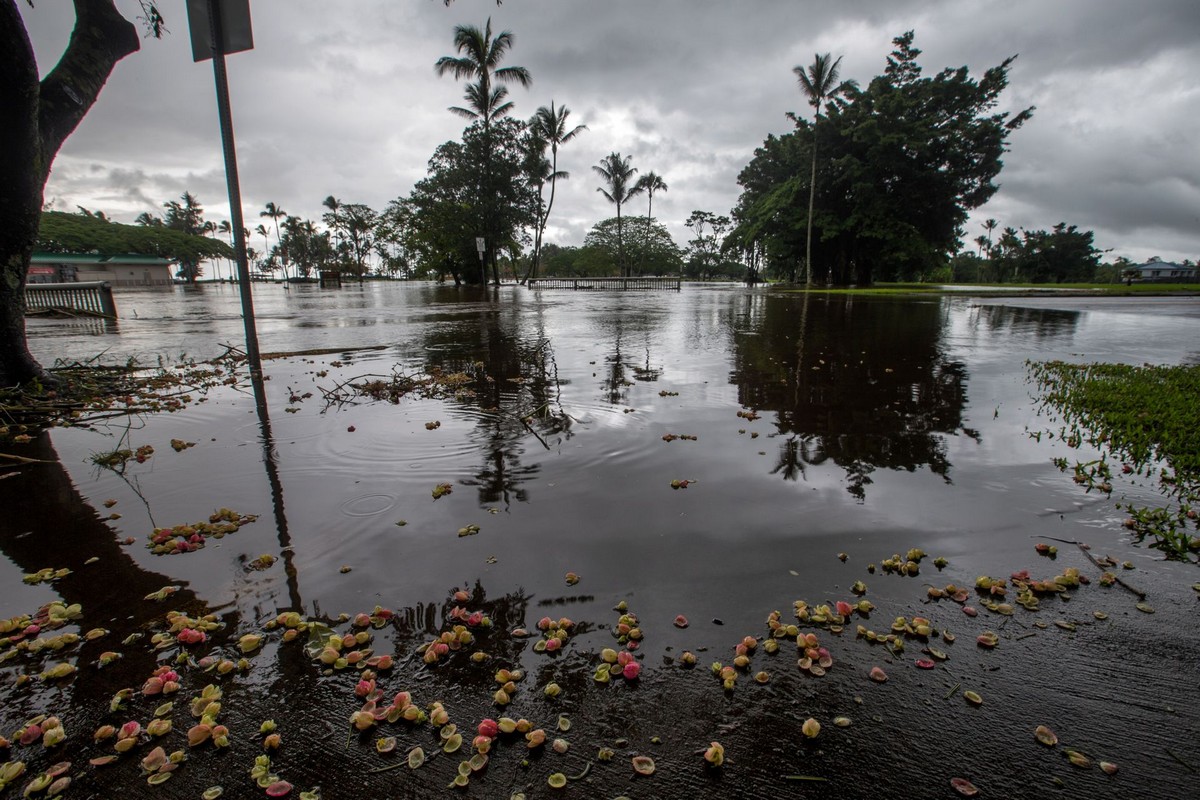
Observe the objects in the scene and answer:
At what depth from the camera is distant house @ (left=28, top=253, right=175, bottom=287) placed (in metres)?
52.5

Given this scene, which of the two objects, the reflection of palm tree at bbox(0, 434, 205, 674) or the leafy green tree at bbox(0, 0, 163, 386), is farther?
the leafy green tree at bbox(0, 0, 163, 386)

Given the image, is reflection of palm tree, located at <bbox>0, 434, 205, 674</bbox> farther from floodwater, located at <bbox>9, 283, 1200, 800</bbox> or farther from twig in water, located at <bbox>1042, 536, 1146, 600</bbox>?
twig in water, located at <bbox>1042, 536, 1146, 600</bbox>

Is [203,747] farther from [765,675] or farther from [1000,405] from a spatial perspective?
[1000,405]

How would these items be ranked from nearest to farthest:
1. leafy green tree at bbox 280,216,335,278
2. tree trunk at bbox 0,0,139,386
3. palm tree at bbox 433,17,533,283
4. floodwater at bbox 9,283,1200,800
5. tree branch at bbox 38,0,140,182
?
floodwater at bbox 9,283,1200,800
tree trunk at bbox 0,0,139,386
tree branch at bbox 38,0,140,182
palm tree at bbox 433,17,533,283
leafy green tree at bbox 280,216,335,278

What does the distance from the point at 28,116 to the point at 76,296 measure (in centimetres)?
1245

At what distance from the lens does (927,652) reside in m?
1.96

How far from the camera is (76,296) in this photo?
14031mm

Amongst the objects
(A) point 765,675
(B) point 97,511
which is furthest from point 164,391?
(A) point 765,675

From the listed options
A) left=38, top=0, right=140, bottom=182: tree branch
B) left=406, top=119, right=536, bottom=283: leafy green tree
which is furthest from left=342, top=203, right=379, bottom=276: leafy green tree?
left=38, top=0, right=140, bottom=182: tree branch

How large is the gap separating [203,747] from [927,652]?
2.41m

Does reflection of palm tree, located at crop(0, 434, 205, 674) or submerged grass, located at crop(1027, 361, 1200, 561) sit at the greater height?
submerged grass, located at crop(1027, 361, 1200, 561)

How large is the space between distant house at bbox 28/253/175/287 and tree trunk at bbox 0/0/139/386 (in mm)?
61468

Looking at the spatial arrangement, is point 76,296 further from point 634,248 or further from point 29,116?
point 634,248

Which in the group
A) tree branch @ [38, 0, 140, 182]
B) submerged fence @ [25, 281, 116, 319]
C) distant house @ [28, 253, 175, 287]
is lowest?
submerged fence @ [25, 281, 116, 319]
